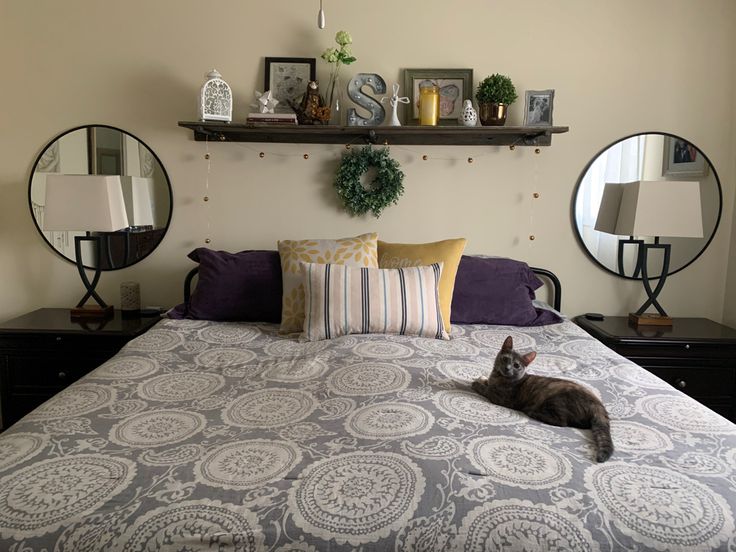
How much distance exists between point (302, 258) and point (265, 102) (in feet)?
2.70

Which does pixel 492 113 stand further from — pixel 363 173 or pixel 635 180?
pixel 635 180

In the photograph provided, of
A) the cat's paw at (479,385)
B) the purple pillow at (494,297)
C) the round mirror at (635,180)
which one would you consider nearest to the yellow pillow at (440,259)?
the purple pillow at (494,297)

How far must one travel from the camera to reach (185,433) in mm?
1528

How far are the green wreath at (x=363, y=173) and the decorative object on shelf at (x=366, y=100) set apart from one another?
0.45ft

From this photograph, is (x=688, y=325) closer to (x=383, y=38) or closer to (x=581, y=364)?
(x=581, y=364)

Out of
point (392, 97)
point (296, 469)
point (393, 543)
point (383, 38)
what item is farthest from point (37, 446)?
point (383, 38)

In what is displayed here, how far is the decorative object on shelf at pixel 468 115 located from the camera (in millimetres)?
2879

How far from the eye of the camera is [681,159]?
3047 millimetres

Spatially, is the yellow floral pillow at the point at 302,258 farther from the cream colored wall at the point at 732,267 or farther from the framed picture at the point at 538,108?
the cream colored wall at the point at 732,267

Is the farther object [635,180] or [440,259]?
[635,180]

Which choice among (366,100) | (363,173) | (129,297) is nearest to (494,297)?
(363,173)

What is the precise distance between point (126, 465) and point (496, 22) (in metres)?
2.65

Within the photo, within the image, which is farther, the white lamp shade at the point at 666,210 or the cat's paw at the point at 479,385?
the white lamp shade at the point at 666,210

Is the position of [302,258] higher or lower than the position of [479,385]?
higher
